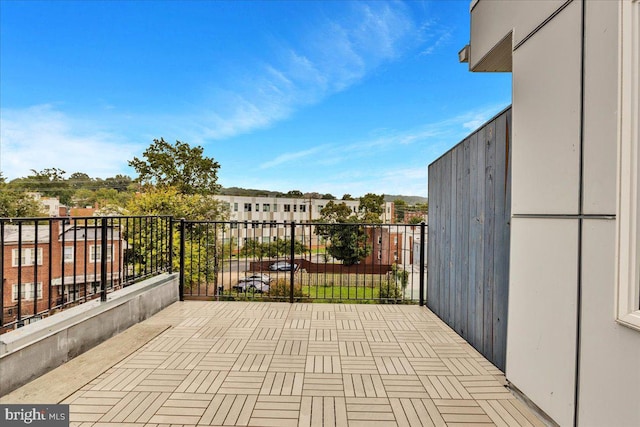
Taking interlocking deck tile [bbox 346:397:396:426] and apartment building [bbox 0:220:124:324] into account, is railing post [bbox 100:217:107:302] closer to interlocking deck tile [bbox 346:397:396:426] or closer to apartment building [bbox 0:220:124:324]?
apartment building [bbox 0:220:124:324]

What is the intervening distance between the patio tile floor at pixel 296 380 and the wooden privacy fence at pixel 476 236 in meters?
0.24

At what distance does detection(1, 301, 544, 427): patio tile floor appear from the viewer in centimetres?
189

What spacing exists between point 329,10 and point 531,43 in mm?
10708

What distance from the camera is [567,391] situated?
1.65 metres

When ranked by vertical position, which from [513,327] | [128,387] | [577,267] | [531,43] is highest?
[531,43]

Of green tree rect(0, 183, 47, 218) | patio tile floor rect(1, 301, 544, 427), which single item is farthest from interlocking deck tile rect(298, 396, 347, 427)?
green tree rect(0, 183, 47, 218)

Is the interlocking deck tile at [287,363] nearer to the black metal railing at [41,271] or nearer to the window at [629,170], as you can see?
the black metal railing at [41,271]

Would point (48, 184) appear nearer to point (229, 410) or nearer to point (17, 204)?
point (17, 204)

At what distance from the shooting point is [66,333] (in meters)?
2.53

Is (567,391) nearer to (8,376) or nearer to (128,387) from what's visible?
(128,387)

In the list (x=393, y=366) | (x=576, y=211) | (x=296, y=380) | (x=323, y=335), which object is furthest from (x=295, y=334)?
(x=576, y=211)

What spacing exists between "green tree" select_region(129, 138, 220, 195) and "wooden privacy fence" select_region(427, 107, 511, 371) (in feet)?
64.8

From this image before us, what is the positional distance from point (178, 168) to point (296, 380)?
21924 millimetres

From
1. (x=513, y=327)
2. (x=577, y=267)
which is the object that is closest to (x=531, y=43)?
(x=577, y=267)
